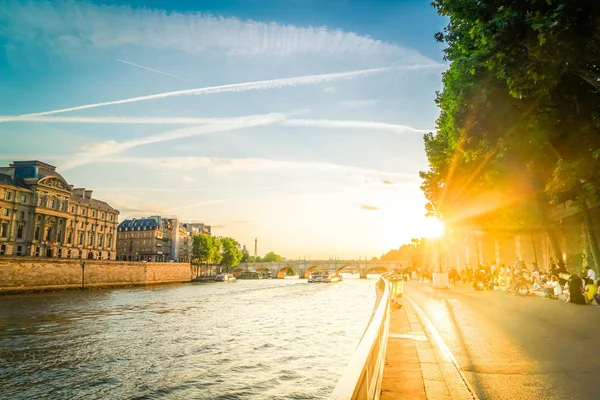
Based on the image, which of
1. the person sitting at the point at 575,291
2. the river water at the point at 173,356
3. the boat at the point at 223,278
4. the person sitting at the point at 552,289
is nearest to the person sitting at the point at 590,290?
the person sitting at the point at 575,291

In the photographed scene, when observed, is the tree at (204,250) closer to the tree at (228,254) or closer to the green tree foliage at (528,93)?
the tree at (228,254)

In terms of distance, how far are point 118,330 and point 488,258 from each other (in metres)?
42.8

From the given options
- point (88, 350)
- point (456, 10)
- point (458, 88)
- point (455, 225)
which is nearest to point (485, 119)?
point (458, 88)

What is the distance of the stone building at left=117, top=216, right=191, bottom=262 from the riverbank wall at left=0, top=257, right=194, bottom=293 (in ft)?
149

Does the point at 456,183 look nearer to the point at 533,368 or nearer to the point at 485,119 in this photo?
the point at 485,119

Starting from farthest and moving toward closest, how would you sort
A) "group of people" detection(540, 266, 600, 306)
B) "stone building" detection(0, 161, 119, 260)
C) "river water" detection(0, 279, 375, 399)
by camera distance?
1. "stone building" detection(0, 161, 119, 260)
2. "group of people" detection(540, 266, 600, 306)
3. "river water" detection(0, 279, 375, 399)

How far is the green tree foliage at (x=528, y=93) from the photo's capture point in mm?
10859

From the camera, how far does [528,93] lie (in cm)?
1373

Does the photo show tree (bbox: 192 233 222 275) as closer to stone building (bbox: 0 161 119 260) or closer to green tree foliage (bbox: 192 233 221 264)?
green tree foliage (bbox: 192 233 221 264)

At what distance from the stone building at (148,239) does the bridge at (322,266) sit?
103 ft

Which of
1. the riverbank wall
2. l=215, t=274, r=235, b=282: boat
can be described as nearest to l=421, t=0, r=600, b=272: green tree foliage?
the riverbank wall

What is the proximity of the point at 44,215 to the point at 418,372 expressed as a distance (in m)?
84.5

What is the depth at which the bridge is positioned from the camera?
478 feet

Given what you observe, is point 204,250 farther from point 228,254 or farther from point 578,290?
point 578,290
